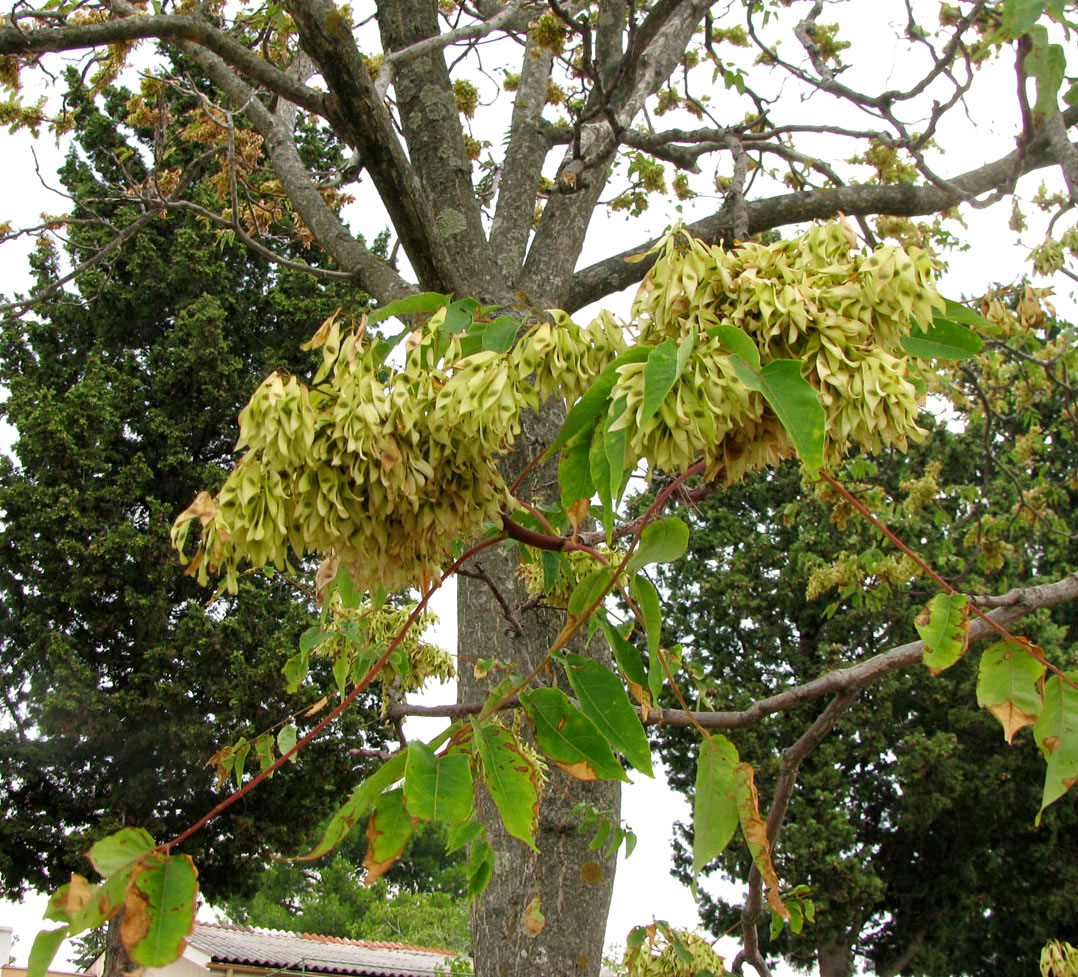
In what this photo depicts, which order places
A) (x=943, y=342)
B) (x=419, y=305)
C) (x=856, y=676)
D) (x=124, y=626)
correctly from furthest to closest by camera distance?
(x=124, y=626) → (x=856, y=676) → (x=419, y=305) → (x=943, y=342)

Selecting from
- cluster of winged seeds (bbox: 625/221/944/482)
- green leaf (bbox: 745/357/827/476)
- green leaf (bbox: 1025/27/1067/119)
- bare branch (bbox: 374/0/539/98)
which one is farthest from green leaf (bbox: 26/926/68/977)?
bare branch (bbox: 374/0/539/98)

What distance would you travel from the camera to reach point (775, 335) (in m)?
1.23

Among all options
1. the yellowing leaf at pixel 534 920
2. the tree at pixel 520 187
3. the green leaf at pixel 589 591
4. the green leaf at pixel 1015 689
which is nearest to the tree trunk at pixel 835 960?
the tree at pixel 520 187

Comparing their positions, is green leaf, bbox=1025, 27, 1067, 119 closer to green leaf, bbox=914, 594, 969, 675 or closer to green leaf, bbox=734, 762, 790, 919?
green leaf, bbox=914, 594, 969, 675

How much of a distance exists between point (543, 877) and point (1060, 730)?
5.62 feet

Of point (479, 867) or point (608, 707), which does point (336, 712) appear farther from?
point (479, 867)

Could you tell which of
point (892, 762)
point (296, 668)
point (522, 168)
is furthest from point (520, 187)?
point (892, 762)

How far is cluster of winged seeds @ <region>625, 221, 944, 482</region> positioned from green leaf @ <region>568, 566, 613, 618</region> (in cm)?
23

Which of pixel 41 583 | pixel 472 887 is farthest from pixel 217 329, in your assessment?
pixel 472 887

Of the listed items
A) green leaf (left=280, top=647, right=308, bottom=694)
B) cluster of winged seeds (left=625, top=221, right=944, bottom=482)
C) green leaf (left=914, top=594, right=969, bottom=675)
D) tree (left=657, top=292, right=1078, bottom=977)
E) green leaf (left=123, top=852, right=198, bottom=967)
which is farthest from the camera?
tree (left=657, top=292, right=1078, bottom=977)

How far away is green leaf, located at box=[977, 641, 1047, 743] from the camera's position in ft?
4.41

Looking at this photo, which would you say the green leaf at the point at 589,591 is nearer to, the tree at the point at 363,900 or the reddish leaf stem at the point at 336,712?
the reddish leaf stem at the point at 336,712

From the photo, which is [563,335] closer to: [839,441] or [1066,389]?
[839,441]

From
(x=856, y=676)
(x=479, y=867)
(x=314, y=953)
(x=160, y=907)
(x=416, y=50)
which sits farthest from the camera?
(x=314, y=953)
